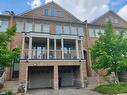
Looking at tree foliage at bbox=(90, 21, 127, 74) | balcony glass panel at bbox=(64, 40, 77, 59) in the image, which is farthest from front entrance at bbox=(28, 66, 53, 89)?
tree foliage at bbox=(90, 21, 127, 74)

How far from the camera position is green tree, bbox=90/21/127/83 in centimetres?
1354

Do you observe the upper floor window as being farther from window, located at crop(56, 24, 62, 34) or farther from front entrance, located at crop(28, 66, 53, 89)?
front entrance, located at crop(28, 66, 53, 89)

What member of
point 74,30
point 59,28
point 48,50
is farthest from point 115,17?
point 48,50

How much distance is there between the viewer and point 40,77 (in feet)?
57.9

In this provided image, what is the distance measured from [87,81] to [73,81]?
3.01 metres

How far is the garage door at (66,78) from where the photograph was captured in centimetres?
1850

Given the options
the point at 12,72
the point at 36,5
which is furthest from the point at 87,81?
the point at 36,5

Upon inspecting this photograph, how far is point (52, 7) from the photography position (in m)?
21.5

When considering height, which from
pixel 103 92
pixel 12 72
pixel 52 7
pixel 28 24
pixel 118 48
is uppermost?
pixel 52 7

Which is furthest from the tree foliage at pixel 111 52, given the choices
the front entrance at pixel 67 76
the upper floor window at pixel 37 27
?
the upper floor window at pixel 37 27

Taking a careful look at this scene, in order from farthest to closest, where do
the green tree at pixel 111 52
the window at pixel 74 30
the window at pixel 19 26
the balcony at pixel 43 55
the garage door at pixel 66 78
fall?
the window at pixel 74 30
the window at pixel 19 26
the garage door at pixel 66 78
the balcony at pixel 43 55
the green tree at pixel 111 52

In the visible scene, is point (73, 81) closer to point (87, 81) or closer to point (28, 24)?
point (87, 81)

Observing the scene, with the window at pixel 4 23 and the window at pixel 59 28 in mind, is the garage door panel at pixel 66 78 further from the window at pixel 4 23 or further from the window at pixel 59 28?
the window at pixel 4 23

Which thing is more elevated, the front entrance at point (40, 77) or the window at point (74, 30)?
the window at point (74, 30)
